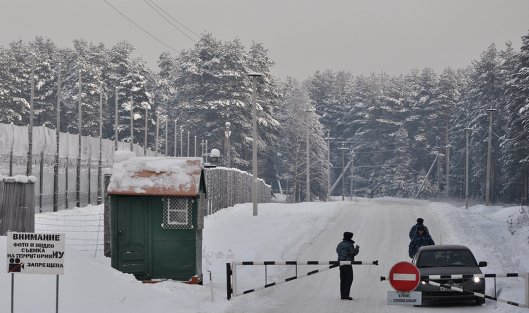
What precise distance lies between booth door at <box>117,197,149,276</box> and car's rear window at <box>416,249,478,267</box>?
6.38 m

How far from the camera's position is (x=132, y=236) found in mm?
21047

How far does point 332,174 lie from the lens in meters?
155

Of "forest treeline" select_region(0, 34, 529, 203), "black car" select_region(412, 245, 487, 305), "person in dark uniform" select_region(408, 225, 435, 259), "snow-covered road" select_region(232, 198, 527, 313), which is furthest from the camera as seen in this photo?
"forest treeline" select_region(0, 34, 529, 203)

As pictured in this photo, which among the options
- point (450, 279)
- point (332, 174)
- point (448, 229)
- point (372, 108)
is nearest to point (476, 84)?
point (372, 108)

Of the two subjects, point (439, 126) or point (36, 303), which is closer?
point (36, 303)

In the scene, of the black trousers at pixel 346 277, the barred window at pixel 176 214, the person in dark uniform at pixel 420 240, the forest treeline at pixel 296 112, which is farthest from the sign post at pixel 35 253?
the forest treeline at pixel 296 112

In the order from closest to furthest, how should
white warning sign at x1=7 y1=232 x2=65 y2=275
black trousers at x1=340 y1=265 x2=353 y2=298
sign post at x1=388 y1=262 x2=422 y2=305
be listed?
white warning sign at x1=7 y1=232 x2=65 y2=275
sign post at x1=388 y1=262 x2=422 y2=305
black trousers at x1=340 y1=265 x2=353 y2=298

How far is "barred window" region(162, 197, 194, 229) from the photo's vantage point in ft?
69.0

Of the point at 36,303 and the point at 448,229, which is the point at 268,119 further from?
the point at 36,303

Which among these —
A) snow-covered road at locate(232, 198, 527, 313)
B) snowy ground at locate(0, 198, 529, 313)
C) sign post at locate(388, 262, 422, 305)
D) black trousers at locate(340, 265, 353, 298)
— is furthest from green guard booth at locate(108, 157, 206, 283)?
sign post at locate(388, 262, 422, 305)

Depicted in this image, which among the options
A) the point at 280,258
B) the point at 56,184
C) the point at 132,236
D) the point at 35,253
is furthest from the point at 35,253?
the point at 56,184

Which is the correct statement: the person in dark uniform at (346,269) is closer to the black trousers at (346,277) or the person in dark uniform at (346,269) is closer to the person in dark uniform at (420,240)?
the black trousers at (346,277)

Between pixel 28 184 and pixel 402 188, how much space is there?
110948 millimetres

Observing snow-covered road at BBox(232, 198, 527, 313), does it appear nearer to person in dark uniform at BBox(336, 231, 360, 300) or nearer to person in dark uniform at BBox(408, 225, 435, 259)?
person in dark uniform at BBox(336, 231, 360, 300)
